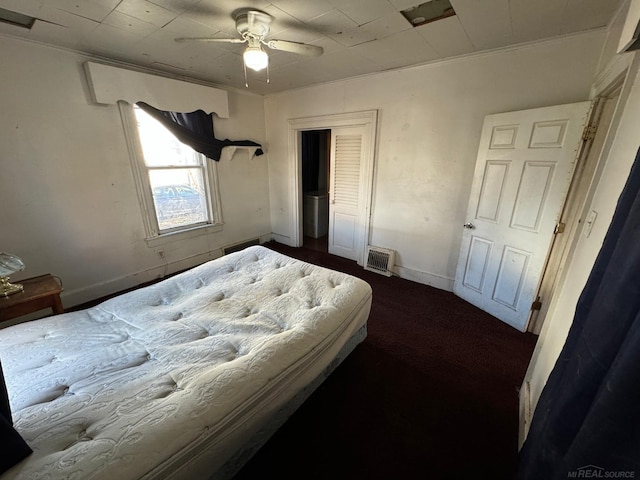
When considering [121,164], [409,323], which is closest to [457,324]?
[409,323]

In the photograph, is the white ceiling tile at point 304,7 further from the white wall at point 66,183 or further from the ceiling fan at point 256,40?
the white wall at point 66,183

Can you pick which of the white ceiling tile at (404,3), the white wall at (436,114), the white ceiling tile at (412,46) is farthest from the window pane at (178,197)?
the white ceiling tile at (404,3)

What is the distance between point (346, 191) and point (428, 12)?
2.09 metres

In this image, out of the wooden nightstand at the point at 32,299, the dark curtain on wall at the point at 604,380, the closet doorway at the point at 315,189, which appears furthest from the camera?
the closet doorway at the point at 315,189

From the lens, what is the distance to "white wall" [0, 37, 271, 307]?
206 cm

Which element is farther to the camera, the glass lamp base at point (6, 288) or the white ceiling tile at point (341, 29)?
the glass lamp base at point (6, 288)

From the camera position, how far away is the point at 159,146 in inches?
116

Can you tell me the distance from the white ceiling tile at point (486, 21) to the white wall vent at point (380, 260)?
7.15ft

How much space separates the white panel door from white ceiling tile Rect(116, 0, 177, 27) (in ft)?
8.90

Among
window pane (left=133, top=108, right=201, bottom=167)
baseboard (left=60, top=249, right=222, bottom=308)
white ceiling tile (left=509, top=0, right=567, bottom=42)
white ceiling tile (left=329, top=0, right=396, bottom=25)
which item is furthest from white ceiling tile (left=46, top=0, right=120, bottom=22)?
white ceiling tile (left=509, top=0, right=567, bottom=42)

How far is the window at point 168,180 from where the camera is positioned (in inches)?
A: 109

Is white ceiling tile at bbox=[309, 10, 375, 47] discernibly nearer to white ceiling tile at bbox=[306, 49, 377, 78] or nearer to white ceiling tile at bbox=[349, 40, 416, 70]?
white ceiling tile at bbox=[349, 40, 416, 70]

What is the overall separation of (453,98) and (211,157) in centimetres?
293

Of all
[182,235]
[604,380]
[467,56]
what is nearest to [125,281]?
[182,235]
